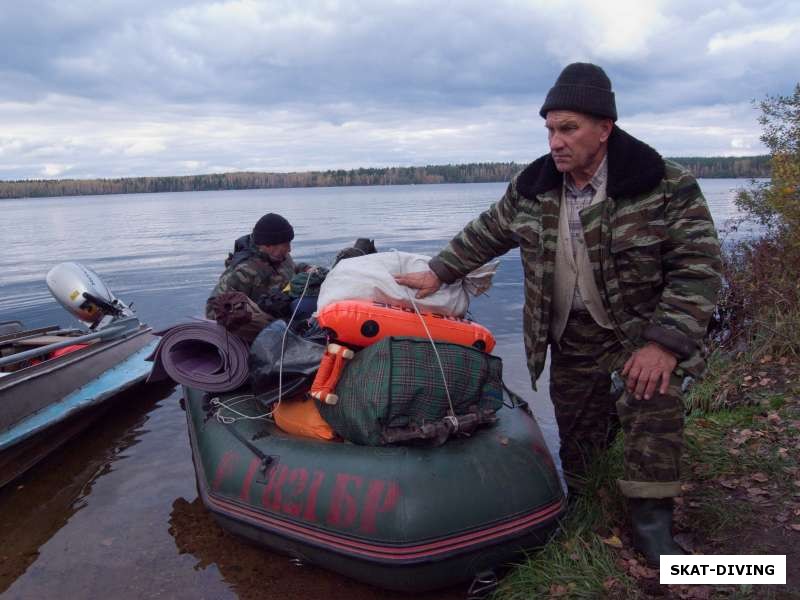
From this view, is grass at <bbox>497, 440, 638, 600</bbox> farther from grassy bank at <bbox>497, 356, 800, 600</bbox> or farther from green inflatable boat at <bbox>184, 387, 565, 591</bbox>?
green inflatable boat at <bbox>184, 387, 565, 591</bbox>

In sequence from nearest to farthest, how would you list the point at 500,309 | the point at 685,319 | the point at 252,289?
the point at 685,319, the point at 252,289, the point at 500,309

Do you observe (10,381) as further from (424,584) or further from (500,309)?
(500,309)

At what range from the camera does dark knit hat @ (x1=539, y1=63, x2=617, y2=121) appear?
311 cm

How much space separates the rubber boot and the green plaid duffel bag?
3.31 feet

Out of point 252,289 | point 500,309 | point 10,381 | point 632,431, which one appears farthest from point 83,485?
point 500,309

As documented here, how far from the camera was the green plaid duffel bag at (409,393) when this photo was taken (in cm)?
379

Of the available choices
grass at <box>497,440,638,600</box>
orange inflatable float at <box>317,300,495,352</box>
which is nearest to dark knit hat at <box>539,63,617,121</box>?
orange inflatable float at <box>317,300,495,352</box>

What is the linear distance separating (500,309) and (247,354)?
337 inches

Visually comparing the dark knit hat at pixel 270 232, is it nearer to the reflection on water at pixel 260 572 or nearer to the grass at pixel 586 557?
the reflection on water at pixel 260 572

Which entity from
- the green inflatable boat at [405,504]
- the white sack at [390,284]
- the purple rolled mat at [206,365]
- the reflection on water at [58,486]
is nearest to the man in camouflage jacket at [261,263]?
the purple rolled mat at [206,365]

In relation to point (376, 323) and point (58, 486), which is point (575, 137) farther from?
point (58, 486)

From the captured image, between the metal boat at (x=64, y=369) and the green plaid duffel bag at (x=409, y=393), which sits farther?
the metal boat at (x=64, y=369)

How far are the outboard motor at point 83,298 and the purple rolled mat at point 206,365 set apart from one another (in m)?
4.46

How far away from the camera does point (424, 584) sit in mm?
3707
